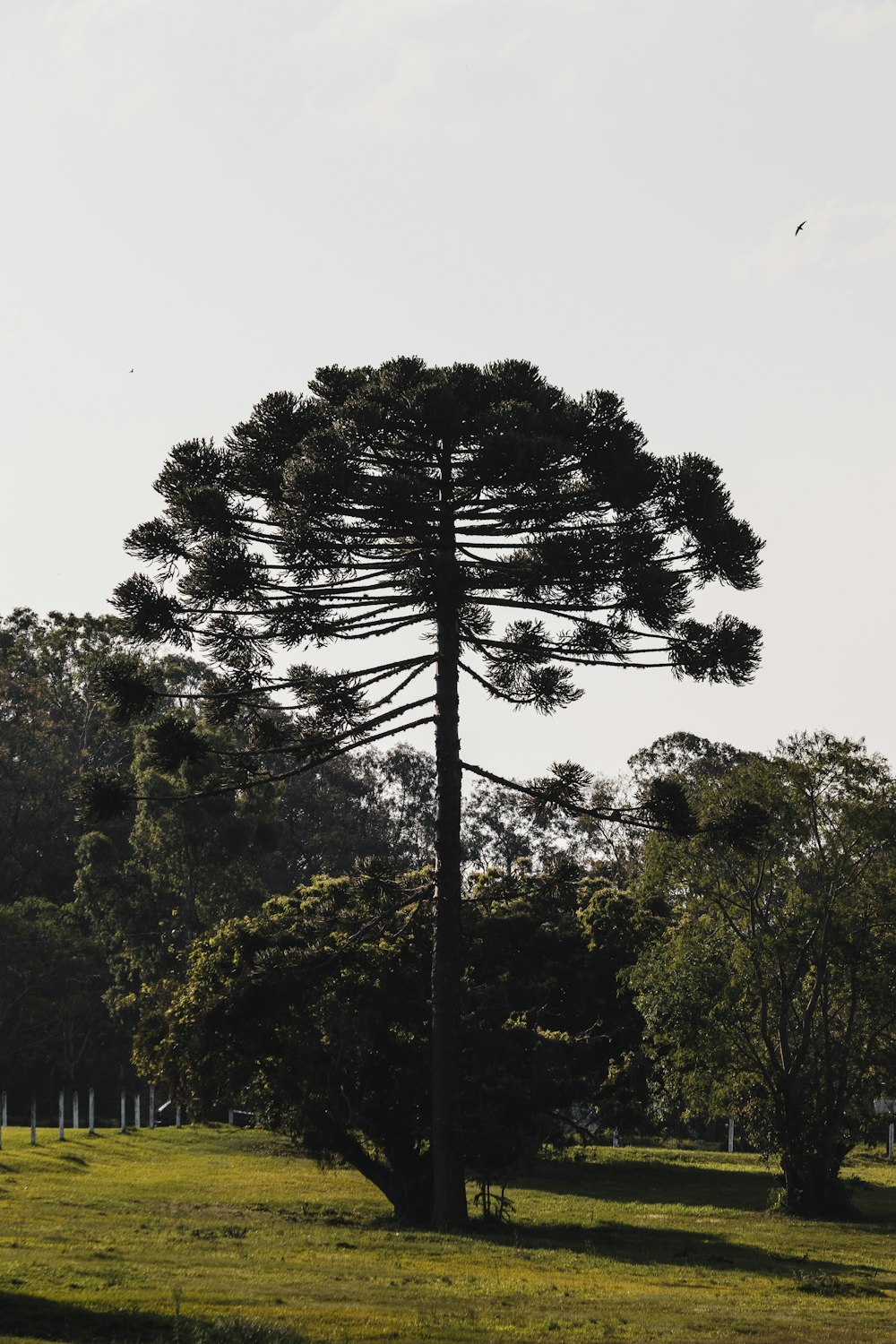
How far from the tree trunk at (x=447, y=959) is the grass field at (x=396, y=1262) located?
1151mm

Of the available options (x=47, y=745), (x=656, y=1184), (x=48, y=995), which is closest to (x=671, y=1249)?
(x=656, y=1184)

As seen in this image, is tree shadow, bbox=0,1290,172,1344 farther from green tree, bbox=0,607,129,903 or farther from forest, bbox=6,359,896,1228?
green tree, bbox=0,607,129,903

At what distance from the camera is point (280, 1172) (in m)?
39.1

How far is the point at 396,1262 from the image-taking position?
21531 millimetres

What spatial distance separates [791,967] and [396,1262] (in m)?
16.8

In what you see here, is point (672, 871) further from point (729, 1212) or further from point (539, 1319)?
point (539, 1319)

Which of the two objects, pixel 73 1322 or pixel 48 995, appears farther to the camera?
pixel 48 995

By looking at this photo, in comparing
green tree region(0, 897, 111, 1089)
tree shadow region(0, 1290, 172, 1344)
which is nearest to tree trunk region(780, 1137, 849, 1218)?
tree shadow region(0, 1290, 172, 1344)

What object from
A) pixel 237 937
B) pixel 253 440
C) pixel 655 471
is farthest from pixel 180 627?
pixel 655 471

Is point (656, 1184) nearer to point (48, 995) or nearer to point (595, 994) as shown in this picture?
point (595, 994)

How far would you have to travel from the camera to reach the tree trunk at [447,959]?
1024 inches

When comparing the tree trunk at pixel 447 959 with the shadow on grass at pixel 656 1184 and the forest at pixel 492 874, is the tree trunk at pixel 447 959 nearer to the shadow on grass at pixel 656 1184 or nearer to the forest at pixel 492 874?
the forest at pixel 492 874

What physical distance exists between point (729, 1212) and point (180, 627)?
17185mm

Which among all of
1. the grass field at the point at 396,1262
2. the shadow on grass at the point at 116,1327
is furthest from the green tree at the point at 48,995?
the shadow on grass at the point at 116,1327
